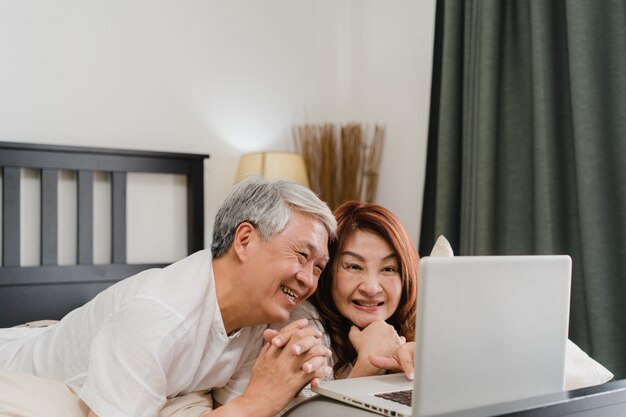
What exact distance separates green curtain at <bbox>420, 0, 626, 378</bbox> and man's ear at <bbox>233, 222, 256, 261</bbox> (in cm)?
148

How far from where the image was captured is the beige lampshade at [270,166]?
2951 mm

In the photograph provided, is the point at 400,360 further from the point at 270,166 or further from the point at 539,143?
the point at 270,166

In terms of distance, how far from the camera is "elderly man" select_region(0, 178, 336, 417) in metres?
1.15

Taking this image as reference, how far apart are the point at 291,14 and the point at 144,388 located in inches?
104

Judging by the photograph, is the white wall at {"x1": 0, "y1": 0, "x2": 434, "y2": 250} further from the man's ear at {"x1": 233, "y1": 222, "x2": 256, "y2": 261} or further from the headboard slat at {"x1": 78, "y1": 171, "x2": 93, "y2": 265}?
the man's ear at {"x1": 233, "y1": 222, "x2": 256, "y2": 261}

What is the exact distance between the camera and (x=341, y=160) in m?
3.41

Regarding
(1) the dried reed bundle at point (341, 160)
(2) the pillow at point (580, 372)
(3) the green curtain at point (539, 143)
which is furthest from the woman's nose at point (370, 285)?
(1) the dried reed bundle at point (341, 160)

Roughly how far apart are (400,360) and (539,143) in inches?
61.1

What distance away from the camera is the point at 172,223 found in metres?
2.97

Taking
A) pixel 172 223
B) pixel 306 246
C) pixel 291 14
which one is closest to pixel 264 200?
pixel 306 246

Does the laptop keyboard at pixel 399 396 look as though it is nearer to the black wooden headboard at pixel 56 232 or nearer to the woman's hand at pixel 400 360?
the woman's hand at pixel 400 360

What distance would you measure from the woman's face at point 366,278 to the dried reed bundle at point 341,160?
6.05ft

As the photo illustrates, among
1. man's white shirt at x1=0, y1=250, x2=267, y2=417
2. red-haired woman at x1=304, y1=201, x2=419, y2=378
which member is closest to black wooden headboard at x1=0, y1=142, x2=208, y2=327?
man's white shirt at x1=0, y1=250, x2=267, y2=417

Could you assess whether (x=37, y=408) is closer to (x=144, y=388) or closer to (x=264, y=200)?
(x=144, y=388)
